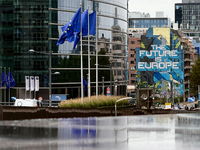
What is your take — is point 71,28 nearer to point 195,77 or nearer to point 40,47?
point 40,47

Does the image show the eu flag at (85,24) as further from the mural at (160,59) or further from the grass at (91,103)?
the mural at (160,59)

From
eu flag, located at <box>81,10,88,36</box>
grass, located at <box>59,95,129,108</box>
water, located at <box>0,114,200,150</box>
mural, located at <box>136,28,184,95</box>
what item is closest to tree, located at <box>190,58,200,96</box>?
mural, located at <box>136,28,184,95</box>

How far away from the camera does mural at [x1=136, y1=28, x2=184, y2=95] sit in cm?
14788

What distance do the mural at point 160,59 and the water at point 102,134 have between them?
12687cm

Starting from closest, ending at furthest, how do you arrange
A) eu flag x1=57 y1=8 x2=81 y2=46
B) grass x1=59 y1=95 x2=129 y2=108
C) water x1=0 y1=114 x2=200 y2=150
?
water x1=0 y1=114 x2=200 y2=150
grass x1=59 y1=95 x2=129 y2=108
eu flag x1=57 y1=8 x2=81 y2=46

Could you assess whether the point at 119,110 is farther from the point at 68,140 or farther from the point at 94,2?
the point at 94,2

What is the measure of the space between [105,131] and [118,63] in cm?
8605

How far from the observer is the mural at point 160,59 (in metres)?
148

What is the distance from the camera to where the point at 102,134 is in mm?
17109

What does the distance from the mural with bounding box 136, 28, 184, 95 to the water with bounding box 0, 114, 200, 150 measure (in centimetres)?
12687

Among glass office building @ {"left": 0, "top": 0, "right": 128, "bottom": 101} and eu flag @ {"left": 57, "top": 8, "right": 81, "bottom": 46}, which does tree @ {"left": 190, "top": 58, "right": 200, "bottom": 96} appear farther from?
eu flag @ {"left": 57, "top": 8, "right": 81, "bottom": 46}

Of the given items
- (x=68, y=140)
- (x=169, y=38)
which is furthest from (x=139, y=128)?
(x=169, y=38)

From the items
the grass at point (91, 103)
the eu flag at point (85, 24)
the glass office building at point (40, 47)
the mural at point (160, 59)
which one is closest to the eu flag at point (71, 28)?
the eu flag at point (85, 24)

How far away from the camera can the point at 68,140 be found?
15.8m
